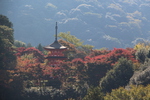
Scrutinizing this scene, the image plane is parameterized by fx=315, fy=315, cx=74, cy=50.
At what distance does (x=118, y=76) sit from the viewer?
33125mm

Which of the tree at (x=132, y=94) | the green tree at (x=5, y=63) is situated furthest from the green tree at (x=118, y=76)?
the green tree at (x=5, y=63)

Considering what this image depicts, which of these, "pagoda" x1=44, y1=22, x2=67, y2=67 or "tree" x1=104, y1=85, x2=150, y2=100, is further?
"pagoda" x1=44, y1=22, x2=67, y2=67

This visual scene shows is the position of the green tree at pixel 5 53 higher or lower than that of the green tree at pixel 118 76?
higher

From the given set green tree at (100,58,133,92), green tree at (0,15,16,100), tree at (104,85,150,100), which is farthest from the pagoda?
tree at (104,85,150,100)

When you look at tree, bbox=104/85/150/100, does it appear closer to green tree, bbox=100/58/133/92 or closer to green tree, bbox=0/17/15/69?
green tree, bbox=100/58/133/92

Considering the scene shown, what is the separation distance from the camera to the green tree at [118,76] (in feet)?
108

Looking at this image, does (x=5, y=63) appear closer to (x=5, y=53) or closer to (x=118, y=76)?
(x=5, y=53)

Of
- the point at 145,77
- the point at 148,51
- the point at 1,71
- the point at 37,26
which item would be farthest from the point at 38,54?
the point at 37,26

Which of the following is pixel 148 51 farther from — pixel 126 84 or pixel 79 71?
pixel 79 71

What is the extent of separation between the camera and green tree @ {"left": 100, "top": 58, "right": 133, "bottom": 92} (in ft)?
108

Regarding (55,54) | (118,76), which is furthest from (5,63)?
(118,76)

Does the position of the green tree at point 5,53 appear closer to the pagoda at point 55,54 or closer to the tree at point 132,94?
the pagoda at point 55,54

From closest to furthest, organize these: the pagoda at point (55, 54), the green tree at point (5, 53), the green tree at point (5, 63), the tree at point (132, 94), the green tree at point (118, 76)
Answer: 1. the tree at point (132, 94)
2. the green tree at point (118, 76)
3. the green tree at point (5, 63)
4. the green tree at point (5, 53)
5. the pagoda at point (55, 54)

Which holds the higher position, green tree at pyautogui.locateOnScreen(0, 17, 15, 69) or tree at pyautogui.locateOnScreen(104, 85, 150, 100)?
green tree at pyautogui.locateOnScreen(0, 17, 15, 69)
